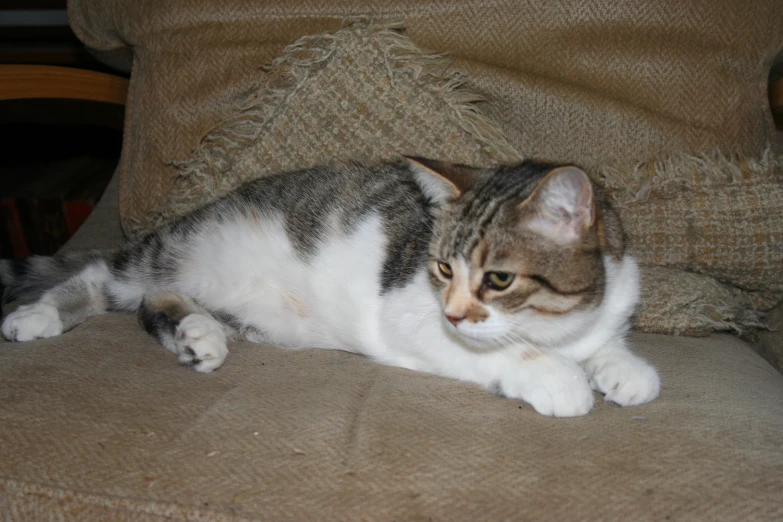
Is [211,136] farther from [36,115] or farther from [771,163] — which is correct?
[771,163]

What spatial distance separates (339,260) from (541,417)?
2.25 feet

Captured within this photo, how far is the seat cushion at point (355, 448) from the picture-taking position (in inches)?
37.9

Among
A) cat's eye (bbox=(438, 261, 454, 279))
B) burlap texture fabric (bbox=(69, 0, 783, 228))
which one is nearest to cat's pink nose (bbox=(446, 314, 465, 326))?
cat's eye (bbox=(438, 261, 454, 279))

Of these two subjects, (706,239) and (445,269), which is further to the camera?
(706,239)

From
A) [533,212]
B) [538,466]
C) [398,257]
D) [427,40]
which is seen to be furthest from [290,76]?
[538,466]

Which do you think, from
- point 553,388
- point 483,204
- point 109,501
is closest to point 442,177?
point 483,204

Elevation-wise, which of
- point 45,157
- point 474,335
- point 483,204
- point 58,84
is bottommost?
point 45,157

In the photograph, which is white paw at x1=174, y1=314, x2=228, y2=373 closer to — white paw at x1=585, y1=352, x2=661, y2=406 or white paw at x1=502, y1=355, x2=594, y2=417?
white paw at x1=502, y1=355, x2=594, y2=417

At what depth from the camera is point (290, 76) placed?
189cm

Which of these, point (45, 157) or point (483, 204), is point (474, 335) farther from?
point (45, 157)

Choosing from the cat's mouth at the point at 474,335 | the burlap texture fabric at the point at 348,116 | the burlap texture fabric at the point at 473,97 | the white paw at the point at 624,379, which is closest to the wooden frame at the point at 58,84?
the burlap texture fabric at the point at 473,97

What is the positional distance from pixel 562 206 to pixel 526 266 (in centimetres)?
14

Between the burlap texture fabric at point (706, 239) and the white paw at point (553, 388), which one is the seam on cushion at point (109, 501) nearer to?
the white paw at point (553, 388)

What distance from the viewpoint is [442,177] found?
4.58 feet
